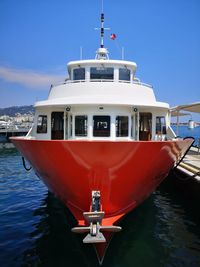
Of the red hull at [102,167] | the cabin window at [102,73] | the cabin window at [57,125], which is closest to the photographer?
the red hull at [102,167]

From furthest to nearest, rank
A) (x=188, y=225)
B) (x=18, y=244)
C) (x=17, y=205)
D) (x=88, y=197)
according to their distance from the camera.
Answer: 1. (x=17, y=205)
2. (x=188, y=225)
3. (x=18, y=244)
4. (x=88, y=197)

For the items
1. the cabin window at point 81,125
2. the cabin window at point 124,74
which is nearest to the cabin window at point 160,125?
the cabin window at point 124,74

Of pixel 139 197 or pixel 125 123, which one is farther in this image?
pixel 125 123

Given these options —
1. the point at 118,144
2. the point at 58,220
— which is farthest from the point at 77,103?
the point at 58,220

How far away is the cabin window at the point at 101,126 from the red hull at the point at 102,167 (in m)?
1.98

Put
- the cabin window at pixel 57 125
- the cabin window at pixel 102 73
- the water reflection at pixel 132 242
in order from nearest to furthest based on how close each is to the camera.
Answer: the water reflection at pixel 132 242
the cabin window at pixel 57 125
the cabin window at pixel 102 73

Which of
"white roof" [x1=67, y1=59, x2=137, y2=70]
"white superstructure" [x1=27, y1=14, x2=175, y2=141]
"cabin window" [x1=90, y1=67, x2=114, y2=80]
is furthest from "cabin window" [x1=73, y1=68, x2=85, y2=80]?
"cabin window" [x1=90, y1=67, x2=114, y2=80]

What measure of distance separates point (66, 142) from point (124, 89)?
398cm

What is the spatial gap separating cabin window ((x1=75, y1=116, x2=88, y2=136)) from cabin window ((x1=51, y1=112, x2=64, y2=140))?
3.32 ft

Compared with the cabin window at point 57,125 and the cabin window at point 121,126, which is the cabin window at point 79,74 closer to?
the cabin window at point 57,125

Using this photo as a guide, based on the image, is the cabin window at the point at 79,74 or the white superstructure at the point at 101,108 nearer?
the white superstructure at the point at 101,108

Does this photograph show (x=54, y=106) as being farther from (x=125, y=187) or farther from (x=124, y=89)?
(x=125, y=187)

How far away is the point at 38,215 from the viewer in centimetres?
1192

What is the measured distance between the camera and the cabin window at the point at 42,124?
35.8 feet
